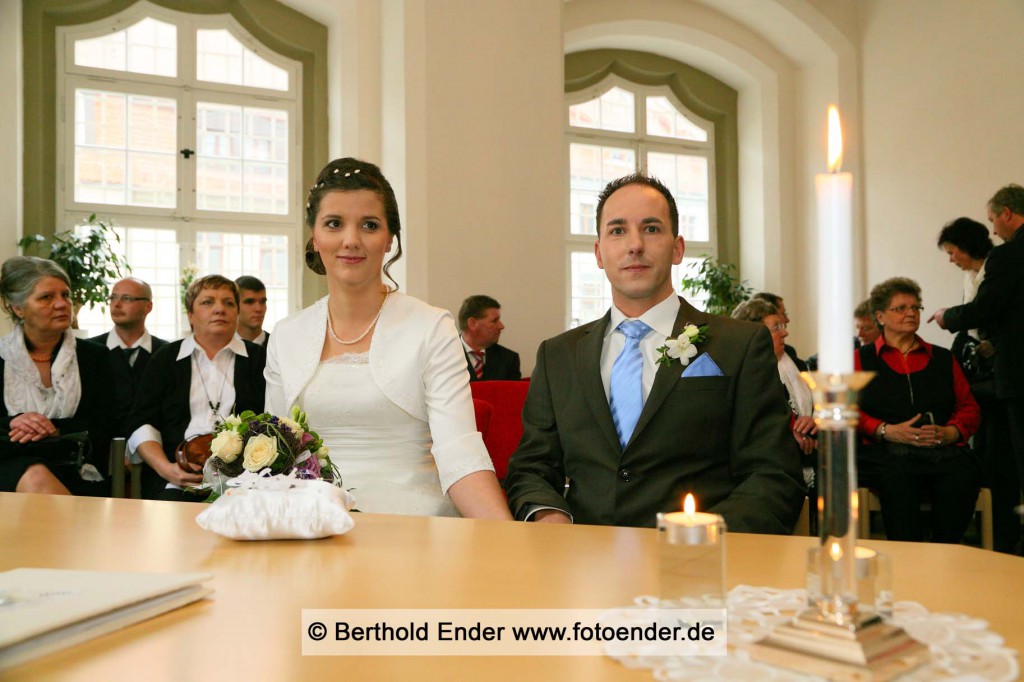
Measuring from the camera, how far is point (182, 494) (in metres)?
3.67

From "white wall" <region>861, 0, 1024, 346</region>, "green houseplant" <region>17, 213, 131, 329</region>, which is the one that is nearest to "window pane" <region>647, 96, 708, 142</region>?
"white wall" <region>861, 0, 1024, 346</region>

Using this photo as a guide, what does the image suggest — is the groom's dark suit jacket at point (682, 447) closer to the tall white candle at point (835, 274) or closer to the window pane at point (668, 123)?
the tall white candle at point (835, 274)

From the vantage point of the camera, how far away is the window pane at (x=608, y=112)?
31.7ft

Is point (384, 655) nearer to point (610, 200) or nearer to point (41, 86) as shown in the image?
point (610, 200)

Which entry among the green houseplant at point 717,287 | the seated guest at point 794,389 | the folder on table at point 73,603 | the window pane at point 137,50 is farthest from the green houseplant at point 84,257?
the folder on table at point 73,603

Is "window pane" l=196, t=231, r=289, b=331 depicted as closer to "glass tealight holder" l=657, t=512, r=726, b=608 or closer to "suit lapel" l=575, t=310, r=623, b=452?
"suit lapel" l=575, t=310, r=623, b=452

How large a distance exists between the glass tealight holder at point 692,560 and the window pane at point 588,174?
348 inches

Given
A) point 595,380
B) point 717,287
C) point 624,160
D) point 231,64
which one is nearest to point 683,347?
point 595,380

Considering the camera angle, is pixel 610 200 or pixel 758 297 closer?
pixel 610 200

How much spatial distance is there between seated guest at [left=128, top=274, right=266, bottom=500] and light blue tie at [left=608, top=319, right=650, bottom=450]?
2115 mm

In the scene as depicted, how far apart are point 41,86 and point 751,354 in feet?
23.2

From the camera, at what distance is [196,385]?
3988mm

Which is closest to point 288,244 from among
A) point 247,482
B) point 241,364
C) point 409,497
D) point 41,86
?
point 41,86

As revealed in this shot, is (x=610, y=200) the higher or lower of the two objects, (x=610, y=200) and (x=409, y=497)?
the higher
